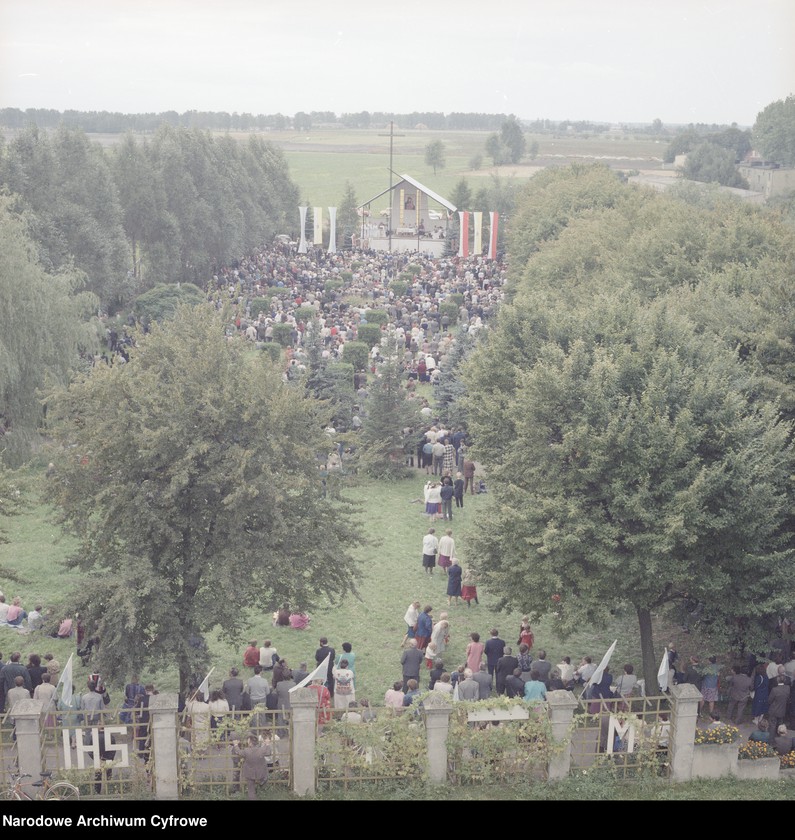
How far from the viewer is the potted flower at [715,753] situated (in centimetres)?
1275

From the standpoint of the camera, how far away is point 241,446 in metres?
14.3

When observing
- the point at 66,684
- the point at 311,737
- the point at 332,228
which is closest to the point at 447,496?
the point at 66,684

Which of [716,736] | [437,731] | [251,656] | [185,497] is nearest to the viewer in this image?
[437,731]

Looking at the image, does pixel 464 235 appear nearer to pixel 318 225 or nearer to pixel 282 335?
pixel 318 225

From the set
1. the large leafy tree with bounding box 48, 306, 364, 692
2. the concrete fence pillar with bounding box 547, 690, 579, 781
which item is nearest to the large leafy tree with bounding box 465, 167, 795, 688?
the concrete fence pillar with bounding box 547, 690, 579, 781

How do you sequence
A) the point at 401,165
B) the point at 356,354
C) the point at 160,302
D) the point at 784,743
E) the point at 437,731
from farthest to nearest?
the point at 401,165 → the point at 160,302 → the point at 356,354 → the point at 784,743 → the point at 437,731

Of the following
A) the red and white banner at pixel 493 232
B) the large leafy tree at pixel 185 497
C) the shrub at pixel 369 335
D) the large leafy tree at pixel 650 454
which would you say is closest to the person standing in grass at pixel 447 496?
the large leafy tree at pixel 650 454

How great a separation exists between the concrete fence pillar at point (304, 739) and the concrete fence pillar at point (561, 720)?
9.09 feet

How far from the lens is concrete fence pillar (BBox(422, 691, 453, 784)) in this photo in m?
12.3

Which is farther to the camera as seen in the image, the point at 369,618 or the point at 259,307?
the point at 259,307

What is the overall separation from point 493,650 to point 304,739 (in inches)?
165

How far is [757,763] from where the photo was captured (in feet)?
42.0

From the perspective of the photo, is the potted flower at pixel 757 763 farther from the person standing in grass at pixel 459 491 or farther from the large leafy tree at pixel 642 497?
the person standing in grass at pixel 459 491

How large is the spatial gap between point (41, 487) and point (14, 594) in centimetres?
622
